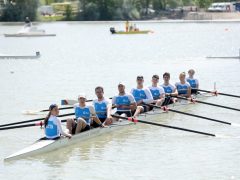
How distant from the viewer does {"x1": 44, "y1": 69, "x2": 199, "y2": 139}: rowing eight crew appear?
12.0 metres

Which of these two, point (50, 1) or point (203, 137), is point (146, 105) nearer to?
point (203, 137)

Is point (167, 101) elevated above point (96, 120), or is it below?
below

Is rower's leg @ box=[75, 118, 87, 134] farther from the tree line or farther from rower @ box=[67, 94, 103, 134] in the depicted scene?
the tree line

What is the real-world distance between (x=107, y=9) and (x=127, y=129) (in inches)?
2402

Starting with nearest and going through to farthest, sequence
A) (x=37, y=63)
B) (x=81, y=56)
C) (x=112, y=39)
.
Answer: (x=37, y=63) → (x=81, y=56) → (x=112, y=39)

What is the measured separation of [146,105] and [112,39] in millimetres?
32931

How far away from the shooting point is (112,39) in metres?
47.8

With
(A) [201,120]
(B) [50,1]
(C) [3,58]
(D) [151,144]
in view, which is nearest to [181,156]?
(D) [151,144]

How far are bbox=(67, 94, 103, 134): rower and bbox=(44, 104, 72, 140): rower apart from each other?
0.64 metres

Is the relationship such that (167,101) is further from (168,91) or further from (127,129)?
(127,129)

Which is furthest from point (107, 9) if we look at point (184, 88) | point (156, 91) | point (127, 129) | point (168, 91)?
point (127, 129)

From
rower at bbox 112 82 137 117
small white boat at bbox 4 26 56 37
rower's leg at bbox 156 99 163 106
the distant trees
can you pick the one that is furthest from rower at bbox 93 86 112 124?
the distant trees

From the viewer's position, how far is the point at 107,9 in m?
74.6

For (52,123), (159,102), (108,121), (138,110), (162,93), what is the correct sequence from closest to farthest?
(52,123)
(108,121)
(138,110)
(159,102)
(162,93)
